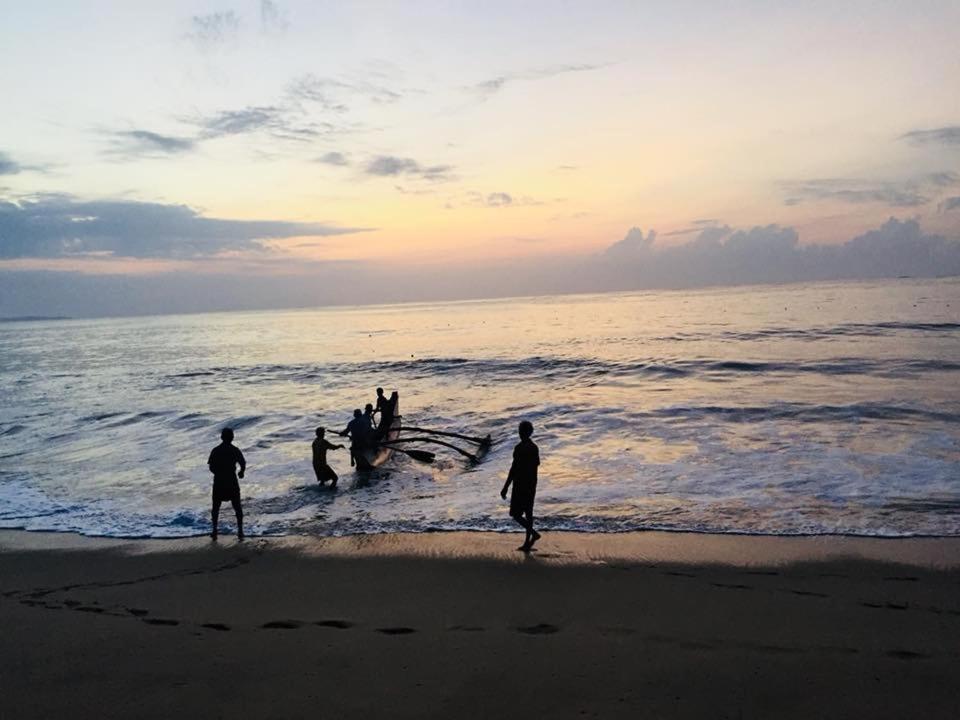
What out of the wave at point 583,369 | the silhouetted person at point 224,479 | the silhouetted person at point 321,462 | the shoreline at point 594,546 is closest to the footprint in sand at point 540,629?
the shoreline at point 594,546

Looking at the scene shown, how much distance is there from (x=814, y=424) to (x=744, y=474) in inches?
239

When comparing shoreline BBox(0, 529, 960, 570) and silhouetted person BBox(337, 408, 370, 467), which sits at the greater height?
silhouetted person BBox(337, 408, 370, 467)

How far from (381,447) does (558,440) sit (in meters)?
4.82

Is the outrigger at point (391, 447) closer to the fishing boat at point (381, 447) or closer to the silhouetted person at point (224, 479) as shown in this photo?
the fishing boat at point (381, 447)

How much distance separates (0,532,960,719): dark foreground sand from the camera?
491 centimetres

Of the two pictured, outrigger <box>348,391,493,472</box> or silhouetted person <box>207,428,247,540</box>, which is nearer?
silhouetted person <box>207,428,247,540</box>

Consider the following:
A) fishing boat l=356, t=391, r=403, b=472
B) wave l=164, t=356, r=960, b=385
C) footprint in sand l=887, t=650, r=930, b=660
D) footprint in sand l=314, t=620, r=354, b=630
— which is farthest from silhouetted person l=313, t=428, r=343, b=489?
wave l=164, t=356, r=960, b=385

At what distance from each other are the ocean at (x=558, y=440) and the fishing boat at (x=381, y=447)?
33 cm

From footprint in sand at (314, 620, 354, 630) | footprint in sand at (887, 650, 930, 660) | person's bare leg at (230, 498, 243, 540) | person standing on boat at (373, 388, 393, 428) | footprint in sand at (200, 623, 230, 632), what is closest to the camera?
footprint in sand at (887, 650, 930, 660)

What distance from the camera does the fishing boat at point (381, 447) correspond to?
14.5 meters

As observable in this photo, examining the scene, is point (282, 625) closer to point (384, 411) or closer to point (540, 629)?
point (540, 629)

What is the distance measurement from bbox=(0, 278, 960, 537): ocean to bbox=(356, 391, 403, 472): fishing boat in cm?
33

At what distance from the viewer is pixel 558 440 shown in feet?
56.4

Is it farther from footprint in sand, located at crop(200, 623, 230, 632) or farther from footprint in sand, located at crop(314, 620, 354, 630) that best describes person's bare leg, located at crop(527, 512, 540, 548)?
footprint in sand, located at crop(200, 623, 230, 632)
